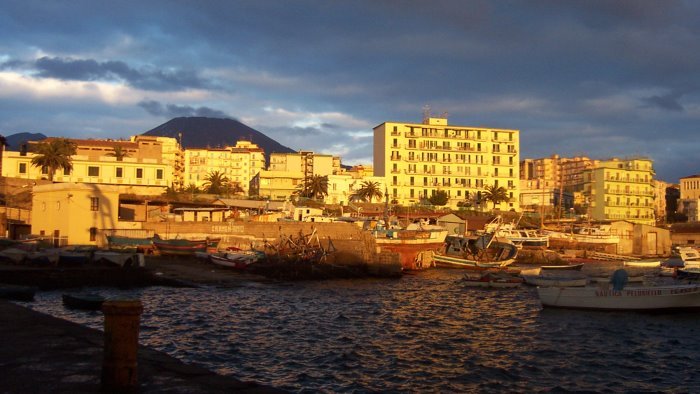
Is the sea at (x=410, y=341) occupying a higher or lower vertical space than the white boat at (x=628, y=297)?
lower

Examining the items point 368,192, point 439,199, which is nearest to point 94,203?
point 368,192

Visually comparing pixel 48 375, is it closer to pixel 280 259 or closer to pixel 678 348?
pixel 678 348

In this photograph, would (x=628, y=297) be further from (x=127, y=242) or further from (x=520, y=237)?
(x=520, y=237)

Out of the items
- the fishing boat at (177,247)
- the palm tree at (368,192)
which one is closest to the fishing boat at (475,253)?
the fishing boat at (177,247)

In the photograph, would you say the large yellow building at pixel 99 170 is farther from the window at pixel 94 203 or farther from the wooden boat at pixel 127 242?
the wooden boat at pixel 127 242

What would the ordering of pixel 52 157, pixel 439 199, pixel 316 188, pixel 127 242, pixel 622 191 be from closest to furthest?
pixel 127 242
pixel 52 157
pixel 316 188
pixel 439 199
pixel 622 191

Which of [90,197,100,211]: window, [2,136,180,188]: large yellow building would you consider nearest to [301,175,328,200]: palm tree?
[2,136,180,188]: large yellow building

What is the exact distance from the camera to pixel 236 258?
173ft

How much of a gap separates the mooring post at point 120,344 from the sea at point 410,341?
8.10m

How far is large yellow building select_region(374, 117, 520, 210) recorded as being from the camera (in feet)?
422

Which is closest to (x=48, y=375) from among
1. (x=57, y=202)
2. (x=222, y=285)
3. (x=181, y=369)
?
(x=181, y=369)

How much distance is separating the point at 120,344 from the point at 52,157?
87757mm

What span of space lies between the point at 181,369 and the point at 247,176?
143200mm

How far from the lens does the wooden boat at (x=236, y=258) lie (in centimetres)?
5200
